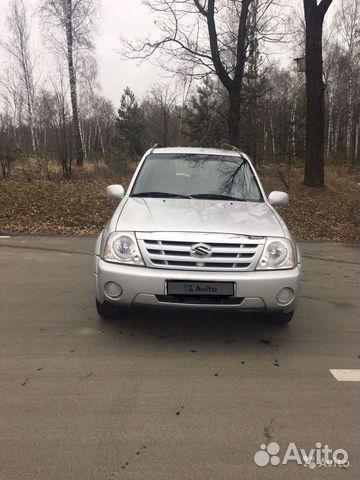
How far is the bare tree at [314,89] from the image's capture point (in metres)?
14.5

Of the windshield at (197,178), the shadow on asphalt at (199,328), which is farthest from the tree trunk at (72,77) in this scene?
the shadow on asphalt at (199,328)

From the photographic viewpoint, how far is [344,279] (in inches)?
272

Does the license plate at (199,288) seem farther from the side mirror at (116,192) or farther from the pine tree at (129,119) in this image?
the pine tree at (129,119)

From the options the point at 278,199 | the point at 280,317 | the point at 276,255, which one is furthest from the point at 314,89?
the point at 276,255

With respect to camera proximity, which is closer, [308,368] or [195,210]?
[308,368]

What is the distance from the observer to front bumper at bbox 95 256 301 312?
382cm

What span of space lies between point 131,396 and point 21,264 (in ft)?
15.4

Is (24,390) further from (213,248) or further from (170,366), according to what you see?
(213,248)

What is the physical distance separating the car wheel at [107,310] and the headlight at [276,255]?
1459 mm

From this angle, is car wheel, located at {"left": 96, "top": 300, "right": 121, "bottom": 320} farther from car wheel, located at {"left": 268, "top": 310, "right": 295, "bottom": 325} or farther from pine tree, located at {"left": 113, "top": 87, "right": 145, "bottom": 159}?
pine tree, located at {"left": 113, "top": 87, "right": 145, "bottom": 159}

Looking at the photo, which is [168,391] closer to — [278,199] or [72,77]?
[278,199]

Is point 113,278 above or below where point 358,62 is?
below

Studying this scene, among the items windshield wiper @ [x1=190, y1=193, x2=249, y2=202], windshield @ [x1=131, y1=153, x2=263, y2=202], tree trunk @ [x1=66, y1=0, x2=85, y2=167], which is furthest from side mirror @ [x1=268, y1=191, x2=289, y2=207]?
tree trunk @ [x1=66, y1=0, x2=85, y2=167]

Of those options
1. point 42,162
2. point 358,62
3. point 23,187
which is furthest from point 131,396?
point 358,62
